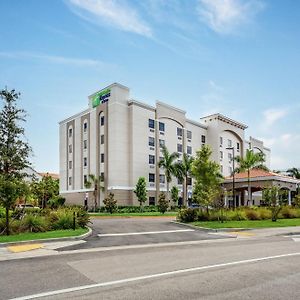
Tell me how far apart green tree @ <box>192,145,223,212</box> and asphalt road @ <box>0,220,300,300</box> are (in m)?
15.4

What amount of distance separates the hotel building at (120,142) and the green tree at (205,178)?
2372 centimetres

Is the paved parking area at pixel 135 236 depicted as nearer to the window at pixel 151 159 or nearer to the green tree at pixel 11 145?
the green tree at pixel 11 145

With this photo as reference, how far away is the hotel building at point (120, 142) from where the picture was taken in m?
52.3

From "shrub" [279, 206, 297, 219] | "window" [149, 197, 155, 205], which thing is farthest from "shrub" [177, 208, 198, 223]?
"window" [149, 197, 155, 205]

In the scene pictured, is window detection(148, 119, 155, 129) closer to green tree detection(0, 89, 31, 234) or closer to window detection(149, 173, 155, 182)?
window detection(149, 173, 155, 182)

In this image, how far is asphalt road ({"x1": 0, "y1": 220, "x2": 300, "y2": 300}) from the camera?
7.22 meters

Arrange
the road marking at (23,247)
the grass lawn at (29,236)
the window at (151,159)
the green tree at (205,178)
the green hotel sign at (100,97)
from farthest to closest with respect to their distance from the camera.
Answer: the window at (151,159) < the green hotel sign at (100,97) < the green tree at (205,178) < the grass lawn at (29,236) < the road marking at (23,247)

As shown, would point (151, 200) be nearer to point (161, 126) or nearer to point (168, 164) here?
point (168, 164)

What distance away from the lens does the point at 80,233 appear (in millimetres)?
18578

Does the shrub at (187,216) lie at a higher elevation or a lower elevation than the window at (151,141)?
lower

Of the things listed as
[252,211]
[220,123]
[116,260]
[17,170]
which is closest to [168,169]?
[220,123]

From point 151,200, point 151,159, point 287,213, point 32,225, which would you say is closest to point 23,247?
point 32,225

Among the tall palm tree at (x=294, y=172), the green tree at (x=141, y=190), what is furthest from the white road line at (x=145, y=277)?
the tall palm tree at (x=294, y=172)

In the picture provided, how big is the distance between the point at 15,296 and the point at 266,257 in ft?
25.8
